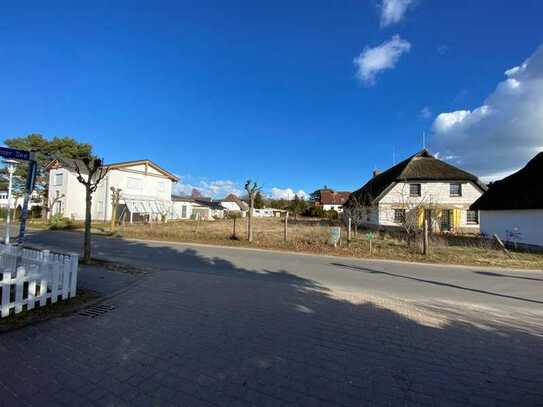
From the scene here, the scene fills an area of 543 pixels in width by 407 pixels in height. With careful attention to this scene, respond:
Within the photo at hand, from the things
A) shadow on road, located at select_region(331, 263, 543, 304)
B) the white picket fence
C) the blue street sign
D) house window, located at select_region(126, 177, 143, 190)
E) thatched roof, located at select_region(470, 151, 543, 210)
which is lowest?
shadow on road, located at select_region(331, 263, 543, 304)

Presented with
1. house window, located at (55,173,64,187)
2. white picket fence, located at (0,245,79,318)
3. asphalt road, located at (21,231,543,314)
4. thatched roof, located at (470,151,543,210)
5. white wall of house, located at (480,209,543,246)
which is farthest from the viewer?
house window, located at (55,173,64,187)

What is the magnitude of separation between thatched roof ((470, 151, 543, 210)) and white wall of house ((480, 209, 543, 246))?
0.45 m

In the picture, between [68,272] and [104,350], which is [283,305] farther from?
[68,272]

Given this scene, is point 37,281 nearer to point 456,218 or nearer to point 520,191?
point 520,191

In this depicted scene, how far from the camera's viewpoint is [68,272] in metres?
5.00

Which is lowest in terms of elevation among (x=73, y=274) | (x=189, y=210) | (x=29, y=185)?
(x=73, y=274)

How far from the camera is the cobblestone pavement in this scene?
8.46 feet

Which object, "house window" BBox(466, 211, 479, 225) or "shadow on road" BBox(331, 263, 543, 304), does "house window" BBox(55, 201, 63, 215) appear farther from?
"house window" BBox(466, 211, 479, 225)

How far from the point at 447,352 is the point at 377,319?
118cm

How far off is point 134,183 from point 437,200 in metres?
36.4

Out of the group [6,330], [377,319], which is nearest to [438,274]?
[377,319]

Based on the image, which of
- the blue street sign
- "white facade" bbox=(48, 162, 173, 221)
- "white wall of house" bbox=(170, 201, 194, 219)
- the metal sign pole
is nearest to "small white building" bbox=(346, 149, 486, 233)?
the metal sign pole

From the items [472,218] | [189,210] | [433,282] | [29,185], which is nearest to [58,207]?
[189,210]

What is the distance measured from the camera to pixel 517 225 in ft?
59.4
